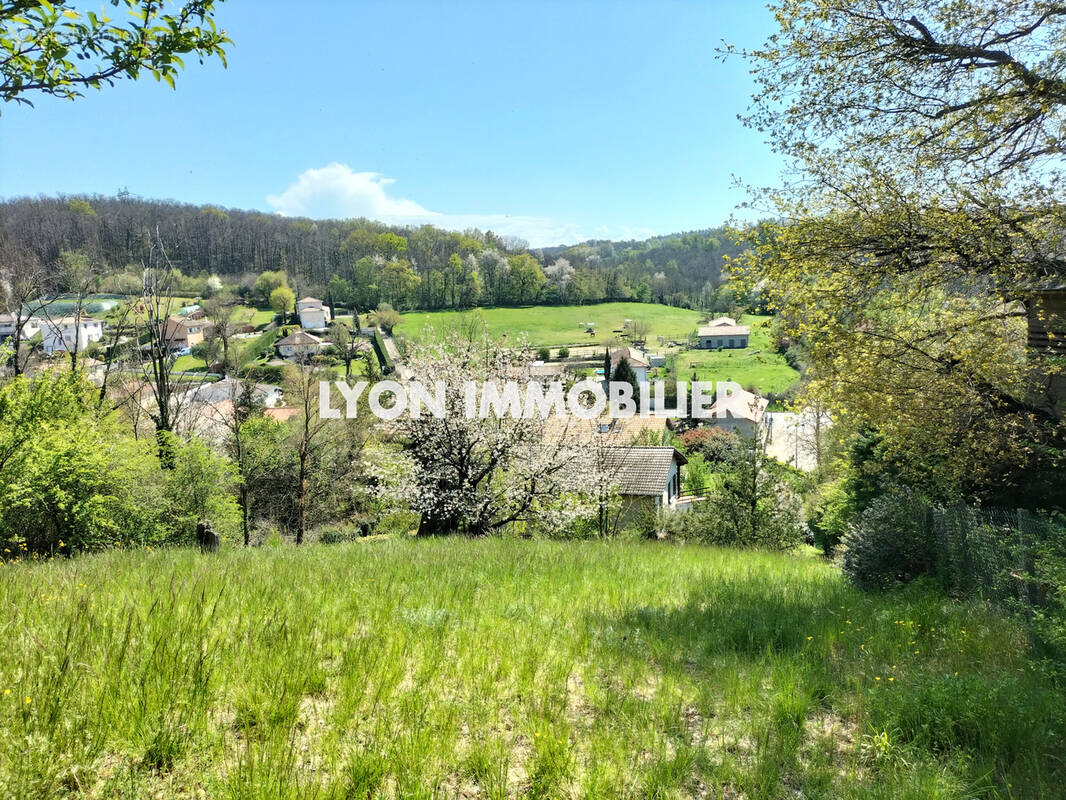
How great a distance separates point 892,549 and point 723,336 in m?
84.5

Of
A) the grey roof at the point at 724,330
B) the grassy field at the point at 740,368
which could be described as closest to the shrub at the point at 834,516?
the grassy field at the point at 740,368

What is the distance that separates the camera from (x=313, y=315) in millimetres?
90500

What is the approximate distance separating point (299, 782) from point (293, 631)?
156 cm

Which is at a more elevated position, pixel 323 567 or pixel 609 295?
pixel 609 295

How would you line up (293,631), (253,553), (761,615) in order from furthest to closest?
(253,553) < (761,615) < (293,631)

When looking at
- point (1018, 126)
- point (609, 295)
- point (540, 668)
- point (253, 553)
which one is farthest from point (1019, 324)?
point (609, 295)

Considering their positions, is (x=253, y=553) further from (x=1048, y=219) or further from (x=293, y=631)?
(x=1048, y=219)

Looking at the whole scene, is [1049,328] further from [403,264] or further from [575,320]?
[403,264]

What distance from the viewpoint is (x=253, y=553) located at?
8680mm

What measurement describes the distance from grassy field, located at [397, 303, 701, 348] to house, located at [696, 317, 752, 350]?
16.2 ft

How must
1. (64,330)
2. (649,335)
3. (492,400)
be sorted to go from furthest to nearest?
(649,335), (64,330), (492,400)

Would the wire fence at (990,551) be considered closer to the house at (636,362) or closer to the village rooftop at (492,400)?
the village rooftop at (492,400)

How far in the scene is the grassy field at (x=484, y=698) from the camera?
244 cm

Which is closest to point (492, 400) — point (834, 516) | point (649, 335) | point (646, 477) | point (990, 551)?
point (990, 551)
